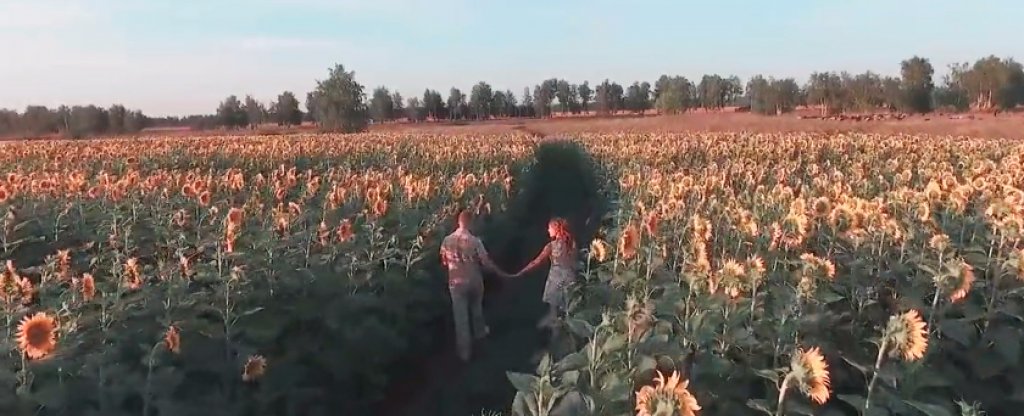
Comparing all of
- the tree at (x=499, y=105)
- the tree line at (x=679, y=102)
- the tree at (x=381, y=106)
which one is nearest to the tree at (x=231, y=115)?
the tree line at (x=679, y=102)

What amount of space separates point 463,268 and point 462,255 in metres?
0.14

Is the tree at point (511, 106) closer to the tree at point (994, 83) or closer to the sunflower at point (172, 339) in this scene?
the tree at point (994, 83)

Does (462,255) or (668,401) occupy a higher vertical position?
(668,401)

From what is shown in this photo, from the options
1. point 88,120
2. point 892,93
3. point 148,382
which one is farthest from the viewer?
point 892,93

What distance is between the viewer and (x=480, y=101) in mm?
94188

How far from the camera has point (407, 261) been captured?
7930 mm

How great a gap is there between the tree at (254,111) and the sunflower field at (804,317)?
228 ft

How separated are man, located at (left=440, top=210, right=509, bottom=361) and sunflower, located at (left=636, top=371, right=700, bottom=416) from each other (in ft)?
17.0

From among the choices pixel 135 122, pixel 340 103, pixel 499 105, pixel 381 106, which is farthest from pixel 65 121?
pixel 499 105

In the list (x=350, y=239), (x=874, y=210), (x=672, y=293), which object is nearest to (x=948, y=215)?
(x=874, y=210)

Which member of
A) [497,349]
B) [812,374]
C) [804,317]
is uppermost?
[812,374]

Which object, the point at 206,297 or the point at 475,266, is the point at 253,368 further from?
the point at 475,266

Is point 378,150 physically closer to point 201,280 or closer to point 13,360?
point 201,280

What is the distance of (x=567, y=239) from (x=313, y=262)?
2244 mm
